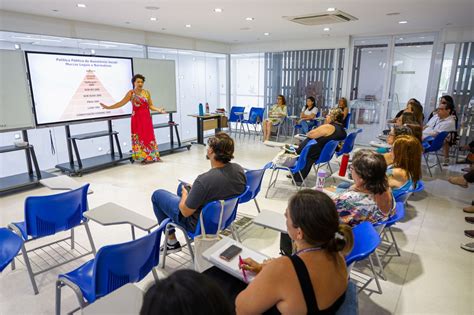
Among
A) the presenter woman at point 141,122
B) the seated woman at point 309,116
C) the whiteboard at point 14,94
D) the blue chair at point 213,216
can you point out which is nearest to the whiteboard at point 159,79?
the presenter woman at point 141,122

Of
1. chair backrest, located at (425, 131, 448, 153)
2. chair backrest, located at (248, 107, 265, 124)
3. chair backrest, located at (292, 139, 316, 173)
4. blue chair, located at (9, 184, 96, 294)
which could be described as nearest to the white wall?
chair backrest, located at (248, 107, 265, 124)

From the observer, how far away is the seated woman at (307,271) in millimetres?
1145

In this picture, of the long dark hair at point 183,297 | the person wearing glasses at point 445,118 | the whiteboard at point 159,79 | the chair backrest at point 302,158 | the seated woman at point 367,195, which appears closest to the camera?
the long dark hair at point 183,297

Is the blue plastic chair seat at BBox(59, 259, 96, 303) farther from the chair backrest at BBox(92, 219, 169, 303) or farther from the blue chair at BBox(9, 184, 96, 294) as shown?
the blue chair at BBox(9, 184, 96, 294)

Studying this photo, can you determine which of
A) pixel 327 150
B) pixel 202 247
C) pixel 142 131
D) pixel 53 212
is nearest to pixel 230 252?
pixel 202 247

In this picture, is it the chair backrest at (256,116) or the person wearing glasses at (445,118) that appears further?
the chair backrest at (256,116)

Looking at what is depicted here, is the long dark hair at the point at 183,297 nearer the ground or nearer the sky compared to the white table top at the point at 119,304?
nearer the sky

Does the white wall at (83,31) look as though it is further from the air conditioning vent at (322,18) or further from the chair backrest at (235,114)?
the air conditioning vent at (322,18)

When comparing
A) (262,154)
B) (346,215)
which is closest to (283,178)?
(262,154)

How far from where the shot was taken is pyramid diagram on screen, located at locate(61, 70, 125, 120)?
5.07m

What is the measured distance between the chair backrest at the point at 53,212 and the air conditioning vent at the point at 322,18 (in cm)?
418

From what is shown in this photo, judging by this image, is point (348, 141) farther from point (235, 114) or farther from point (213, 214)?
point (235, 114)

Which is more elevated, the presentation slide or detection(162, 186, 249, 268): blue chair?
the presentation slide

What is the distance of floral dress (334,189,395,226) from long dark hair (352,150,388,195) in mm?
82
